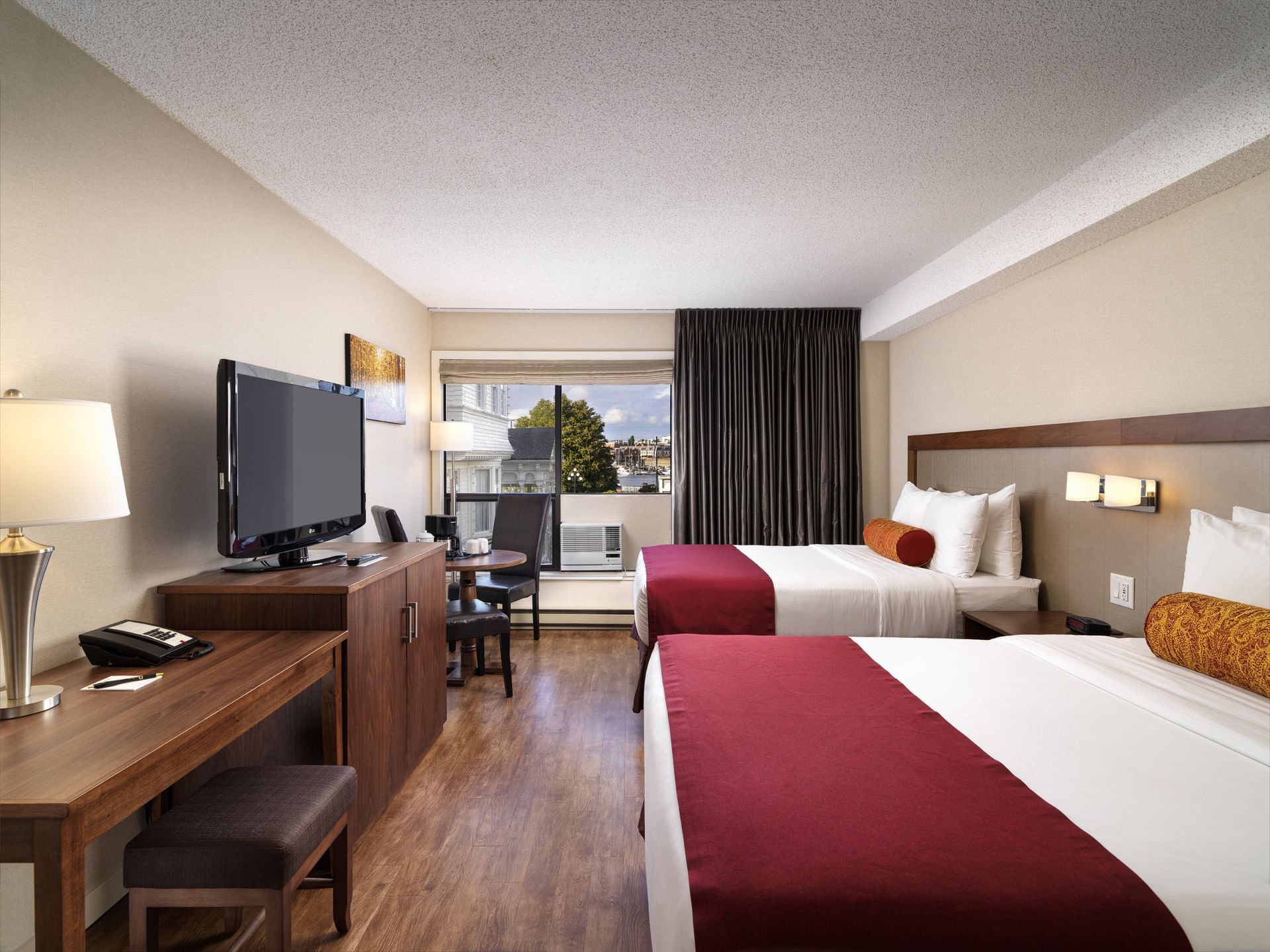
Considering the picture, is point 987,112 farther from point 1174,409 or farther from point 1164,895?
point 1164,895

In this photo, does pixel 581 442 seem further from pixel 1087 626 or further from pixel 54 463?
pixel 54 463

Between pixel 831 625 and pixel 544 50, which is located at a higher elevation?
pixel 544 50

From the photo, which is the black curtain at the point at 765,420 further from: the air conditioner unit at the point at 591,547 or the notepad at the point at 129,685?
the notepad at the point at 129,685

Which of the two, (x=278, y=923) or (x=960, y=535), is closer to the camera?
(x=278, y=923)

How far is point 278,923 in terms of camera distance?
1.42 metres

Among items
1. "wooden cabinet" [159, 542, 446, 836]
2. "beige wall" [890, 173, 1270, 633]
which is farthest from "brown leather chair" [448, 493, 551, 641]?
"beige wall" [890, 173, 1270, 633]

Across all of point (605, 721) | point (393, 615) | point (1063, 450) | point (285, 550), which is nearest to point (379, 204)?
point (285, 550)

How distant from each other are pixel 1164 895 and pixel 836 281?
12.4ft

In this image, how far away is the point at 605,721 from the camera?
319 centimetres

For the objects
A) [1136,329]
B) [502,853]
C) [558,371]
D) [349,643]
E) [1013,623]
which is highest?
[558,371]

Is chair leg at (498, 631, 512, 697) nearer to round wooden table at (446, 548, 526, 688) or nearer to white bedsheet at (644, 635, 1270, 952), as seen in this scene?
round wooden table at (446, 548, 526, 688)

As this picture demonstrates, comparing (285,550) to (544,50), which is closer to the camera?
(544,50)

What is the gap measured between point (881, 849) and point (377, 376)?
11.9ft

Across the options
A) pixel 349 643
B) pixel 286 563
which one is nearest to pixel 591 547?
pixel 286 563
